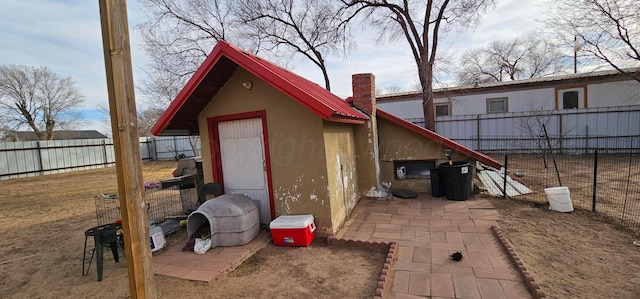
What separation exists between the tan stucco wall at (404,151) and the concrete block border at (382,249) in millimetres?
3538

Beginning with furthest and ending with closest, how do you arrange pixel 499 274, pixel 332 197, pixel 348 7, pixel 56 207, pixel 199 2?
pixel 199 2 < pixel 348 7 < pixel 56 207 < pixel 332 197 < pixel 499 274

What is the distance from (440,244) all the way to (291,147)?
9.62ft

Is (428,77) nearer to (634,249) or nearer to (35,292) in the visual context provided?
(634,249)

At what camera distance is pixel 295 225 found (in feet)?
14.9

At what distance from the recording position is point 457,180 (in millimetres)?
6766

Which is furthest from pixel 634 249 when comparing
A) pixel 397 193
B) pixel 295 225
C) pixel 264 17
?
pixel 264 17

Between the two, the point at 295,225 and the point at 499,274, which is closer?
the point at 499,274

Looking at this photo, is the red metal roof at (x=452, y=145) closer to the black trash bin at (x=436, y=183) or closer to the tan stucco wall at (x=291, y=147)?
the black trash bin at (x=436, y=183)

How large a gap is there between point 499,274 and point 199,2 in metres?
18.5

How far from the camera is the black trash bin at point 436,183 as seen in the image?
7.11m

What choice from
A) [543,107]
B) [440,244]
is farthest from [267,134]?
[543,107]

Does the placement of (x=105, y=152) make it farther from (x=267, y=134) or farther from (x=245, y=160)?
(x=267, y=134)

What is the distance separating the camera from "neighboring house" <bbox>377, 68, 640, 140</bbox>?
12.8m

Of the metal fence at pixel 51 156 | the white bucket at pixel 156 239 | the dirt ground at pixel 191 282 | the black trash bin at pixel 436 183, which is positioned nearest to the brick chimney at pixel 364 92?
the black trash bin at pixel 436 183
